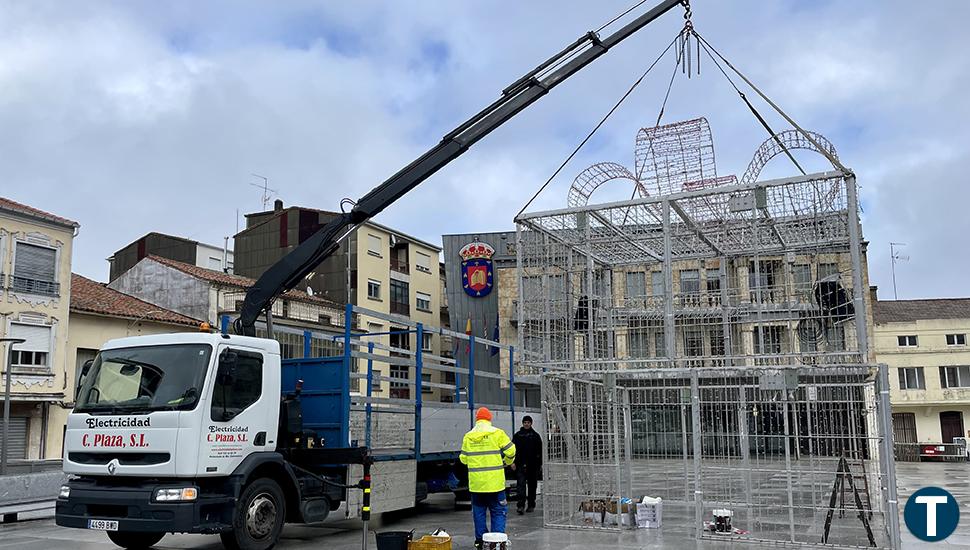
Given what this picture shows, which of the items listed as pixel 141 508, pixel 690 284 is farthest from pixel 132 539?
pixel 690 284

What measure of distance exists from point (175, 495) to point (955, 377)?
42.7 m

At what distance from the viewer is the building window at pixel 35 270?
27.0 metres

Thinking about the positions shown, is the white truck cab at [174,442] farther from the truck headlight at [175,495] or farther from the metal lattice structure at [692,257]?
the metal lattice structure at [692,257]

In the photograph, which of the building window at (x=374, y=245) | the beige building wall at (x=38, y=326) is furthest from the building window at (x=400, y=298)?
the beige building wall at (x=38, y=326)

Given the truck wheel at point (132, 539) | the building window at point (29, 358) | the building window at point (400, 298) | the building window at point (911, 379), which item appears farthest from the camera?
the building window at point (400, 298)

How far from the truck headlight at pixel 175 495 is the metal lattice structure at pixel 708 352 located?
4939 mm

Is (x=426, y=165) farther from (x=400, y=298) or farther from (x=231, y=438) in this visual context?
(x=400, y=298)

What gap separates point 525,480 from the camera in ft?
46.3

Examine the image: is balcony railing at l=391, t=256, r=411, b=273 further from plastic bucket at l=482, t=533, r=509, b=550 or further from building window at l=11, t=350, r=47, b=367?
plastic bucket at l=482, t=533, r=509, b=550

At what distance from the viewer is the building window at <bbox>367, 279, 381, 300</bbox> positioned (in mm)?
44719

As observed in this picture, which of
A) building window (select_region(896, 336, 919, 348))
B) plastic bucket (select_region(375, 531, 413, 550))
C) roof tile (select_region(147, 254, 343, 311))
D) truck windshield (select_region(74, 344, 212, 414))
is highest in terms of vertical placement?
roof tile (select_region(147, 254, 343, 311))

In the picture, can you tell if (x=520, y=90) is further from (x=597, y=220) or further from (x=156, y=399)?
(x=156, y=399)

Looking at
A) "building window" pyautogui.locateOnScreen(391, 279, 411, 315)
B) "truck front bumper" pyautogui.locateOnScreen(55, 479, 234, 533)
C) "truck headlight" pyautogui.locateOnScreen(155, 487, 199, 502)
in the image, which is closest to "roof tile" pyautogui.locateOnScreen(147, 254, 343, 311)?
"building window" pyautogui.locateOnScreen(391, 279, 411, 315)

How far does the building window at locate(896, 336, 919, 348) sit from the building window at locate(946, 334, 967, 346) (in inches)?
59.1
